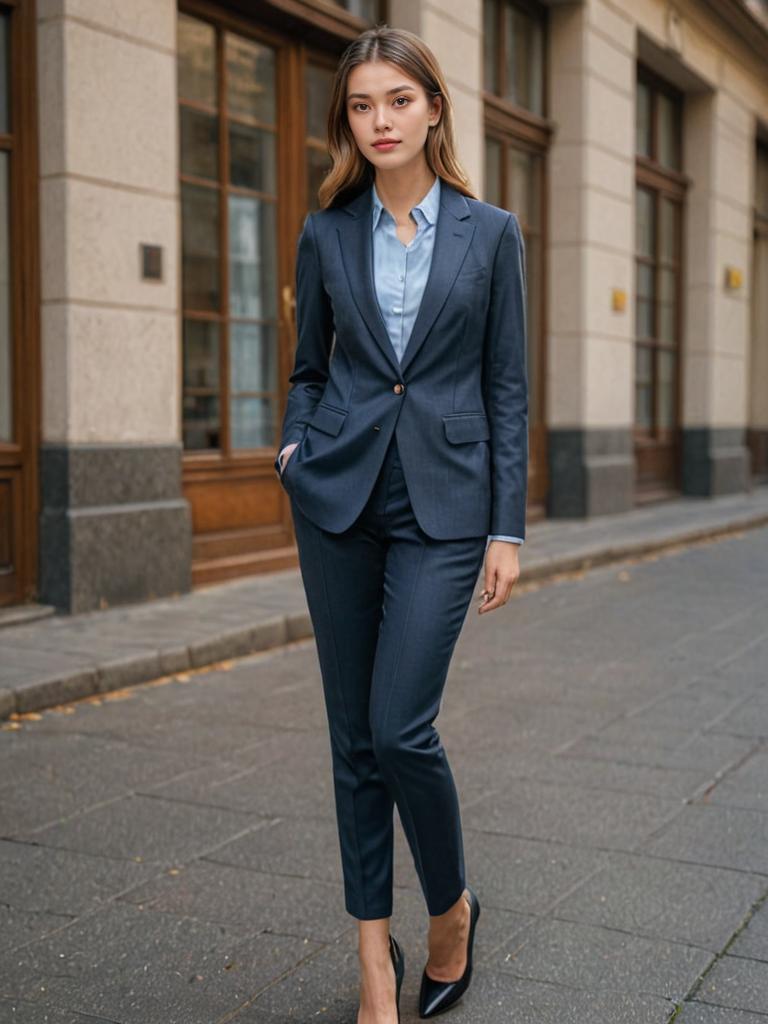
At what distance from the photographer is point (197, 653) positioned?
266 inches

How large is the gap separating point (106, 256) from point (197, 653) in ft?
7.87

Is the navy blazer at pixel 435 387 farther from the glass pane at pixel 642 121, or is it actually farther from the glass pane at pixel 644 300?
the glass pane at pixel 642 121

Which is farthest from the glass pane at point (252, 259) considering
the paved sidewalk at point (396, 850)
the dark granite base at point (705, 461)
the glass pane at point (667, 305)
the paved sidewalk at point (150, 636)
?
the dark granite base at point (705, 461)

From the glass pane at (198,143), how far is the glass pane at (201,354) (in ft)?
3.20

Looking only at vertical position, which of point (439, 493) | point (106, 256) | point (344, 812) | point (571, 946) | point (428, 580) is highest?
point (106, 256)

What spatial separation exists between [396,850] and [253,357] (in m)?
5.89

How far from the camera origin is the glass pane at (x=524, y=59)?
12984 millimetres

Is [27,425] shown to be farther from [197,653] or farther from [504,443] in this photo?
[504,443]

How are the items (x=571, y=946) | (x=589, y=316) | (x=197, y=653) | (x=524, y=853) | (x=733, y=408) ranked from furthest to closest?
1. (x=733, y=408)
2. (x=589, y=316)
3. (x=197, y=653)
4. (x=524, y=853)
5. (x=571, y=946)

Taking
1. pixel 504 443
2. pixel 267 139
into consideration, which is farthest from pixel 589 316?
pixel 504 443

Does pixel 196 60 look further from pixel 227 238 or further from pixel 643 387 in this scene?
pixel 643 387

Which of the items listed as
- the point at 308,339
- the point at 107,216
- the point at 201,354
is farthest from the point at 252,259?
the point at 308,339

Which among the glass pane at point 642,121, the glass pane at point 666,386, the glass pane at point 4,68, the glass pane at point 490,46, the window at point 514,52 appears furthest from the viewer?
the glass pane at point 666,386

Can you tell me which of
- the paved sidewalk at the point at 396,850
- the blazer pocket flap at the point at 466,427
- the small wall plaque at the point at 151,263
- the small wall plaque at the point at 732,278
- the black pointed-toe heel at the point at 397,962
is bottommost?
the paved sidewalk at the point at 396,850
